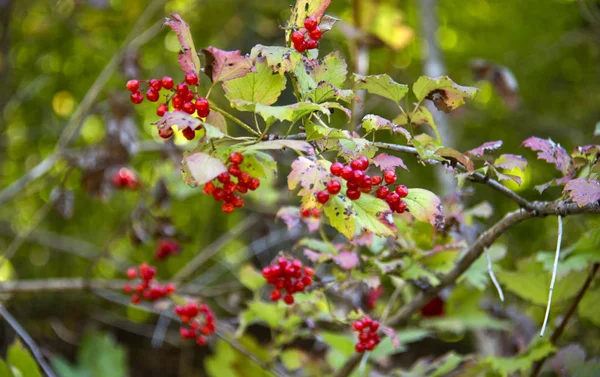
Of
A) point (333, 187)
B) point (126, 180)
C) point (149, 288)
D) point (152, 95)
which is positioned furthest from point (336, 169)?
point (126, 180)

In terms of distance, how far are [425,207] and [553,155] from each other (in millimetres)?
334

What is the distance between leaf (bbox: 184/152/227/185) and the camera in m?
0.72

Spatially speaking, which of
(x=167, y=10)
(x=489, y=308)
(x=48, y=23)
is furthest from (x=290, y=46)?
(x=48, y=23)

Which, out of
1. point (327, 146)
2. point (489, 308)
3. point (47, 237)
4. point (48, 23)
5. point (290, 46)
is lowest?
point (47, 237)

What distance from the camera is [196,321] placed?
152 centimetres

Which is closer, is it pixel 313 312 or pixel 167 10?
pixel 313 312

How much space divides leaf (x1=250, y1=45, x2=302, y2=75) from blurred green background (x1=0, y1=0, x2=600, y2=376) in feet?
5.55

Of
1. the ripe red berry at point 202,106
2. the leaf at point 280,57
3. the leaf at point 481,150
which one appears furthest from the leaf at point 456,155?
the ripe red berry at point 202,106

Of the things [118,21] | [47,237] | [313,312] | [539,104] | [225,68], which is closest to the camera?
[225,68]

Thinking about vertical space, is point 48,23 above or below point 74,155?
above

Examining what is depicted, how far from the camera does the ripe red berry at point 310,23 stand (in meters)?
0.88

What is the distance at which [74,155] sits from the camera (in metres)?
2.13

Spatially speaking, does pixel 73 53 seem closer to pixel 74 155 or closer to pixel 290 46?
pixel 74 155

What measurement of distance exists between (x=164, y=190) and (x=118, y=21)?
1.62 m
